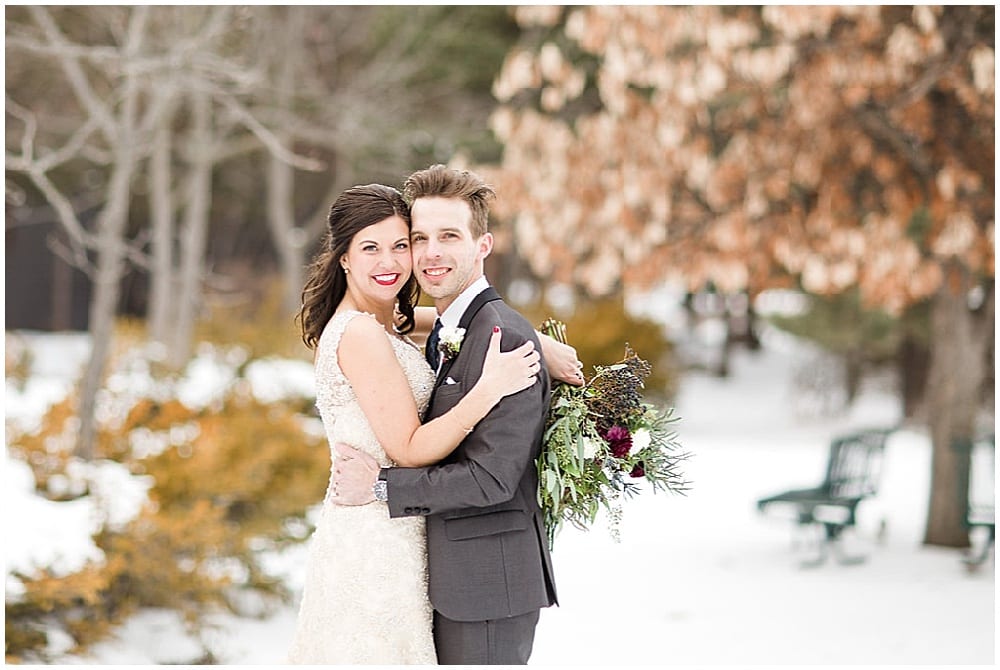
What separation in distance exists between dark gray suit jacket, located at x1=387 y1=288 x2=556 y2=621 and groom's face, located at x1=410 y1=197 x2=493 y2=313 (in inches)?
3.2

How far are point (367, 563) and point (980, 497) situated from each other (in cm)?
733

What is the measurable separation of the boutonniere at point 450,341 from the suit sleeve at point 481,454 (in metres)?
0.03

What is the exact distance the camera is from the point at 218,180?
20.9 metres

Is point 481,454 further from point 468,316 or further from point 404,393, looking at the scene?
point 468,316

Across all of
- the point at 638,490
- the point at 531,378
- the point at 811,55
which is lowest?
the point at 638,490

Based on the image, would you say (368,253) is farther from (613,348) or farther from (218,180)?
(218,180)

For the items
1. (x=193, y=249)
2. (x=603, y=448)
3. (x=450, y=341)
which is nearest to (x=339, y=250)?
(x=450, y=341)

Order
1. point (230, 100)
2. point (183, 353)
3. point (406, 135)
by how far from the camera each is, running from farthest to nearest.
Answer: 1. point (406, 135)
2. point (183, 353)
3. point (230, 100)

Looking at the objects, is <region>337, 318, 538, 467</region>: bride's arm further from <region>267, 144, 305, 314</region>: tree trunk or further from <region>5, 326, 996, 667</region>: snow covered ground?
<region>267, 144, 305, 314</region>: tree trunk

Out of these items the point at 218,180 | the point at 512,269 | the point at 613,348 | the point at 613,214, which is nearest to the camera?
the point at 613,214

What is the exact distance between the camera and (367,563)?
9.49 ft

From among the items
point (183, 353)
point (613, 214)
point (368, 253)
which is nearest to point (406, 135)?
point (183, 353)

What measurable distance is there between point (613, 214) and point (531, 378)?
17.0ft

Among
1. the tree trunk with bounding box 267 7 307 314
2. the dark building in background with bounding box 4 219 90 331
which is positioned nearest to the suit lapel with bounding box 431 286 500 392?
the tree trunk with bounding box 267 7 307 314
